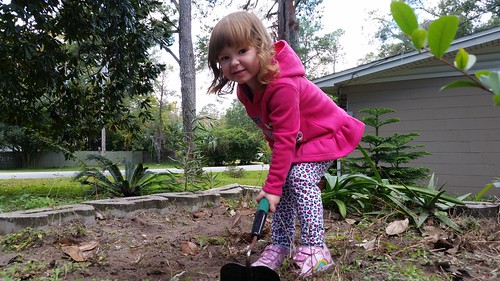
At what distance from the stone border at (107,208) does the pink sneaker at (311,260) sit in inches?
66.5

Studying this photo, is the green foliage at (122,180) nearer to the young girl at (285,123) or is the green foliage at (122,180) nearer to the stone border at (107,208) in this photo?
the stone border at (107,208)

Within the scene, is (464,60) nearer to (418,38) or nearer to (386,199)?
(418,38)

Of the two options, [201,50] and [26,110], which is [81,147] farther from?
[201,50]

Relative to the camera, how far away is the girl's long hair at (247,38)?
5.70ft

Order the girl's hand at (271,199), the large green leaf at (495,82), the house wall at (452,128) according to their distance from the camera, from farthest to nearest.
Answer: the house wall at (452,128), the girl's hand at (271,199), the large green leaf at (495,82)

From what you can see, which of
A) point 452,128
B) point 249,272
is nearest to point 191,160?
point 249,272

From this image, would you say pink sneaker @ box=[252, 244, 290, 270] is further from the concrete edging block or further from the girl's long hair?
the concrete edging block

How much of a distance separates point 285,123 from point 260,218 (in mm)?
470

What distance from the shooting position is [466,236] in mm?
2201

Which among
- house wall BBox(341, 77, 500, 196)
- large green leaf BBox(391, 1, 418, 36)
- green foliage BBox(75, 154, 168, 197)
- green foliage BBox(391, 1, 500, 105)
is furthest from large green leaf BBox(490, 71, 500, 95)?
house wall BBox(341, 77, 500, 196)

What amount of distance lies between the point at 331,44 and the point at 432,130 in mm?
26210

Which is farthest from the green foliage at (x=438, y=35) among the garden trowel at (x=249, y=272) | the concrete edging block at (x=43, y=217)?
the concrete edging block at (x=43, y=217)

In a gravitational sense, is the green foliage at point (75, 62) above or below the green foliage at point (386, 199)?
above

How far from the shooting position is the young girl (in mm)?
1754
